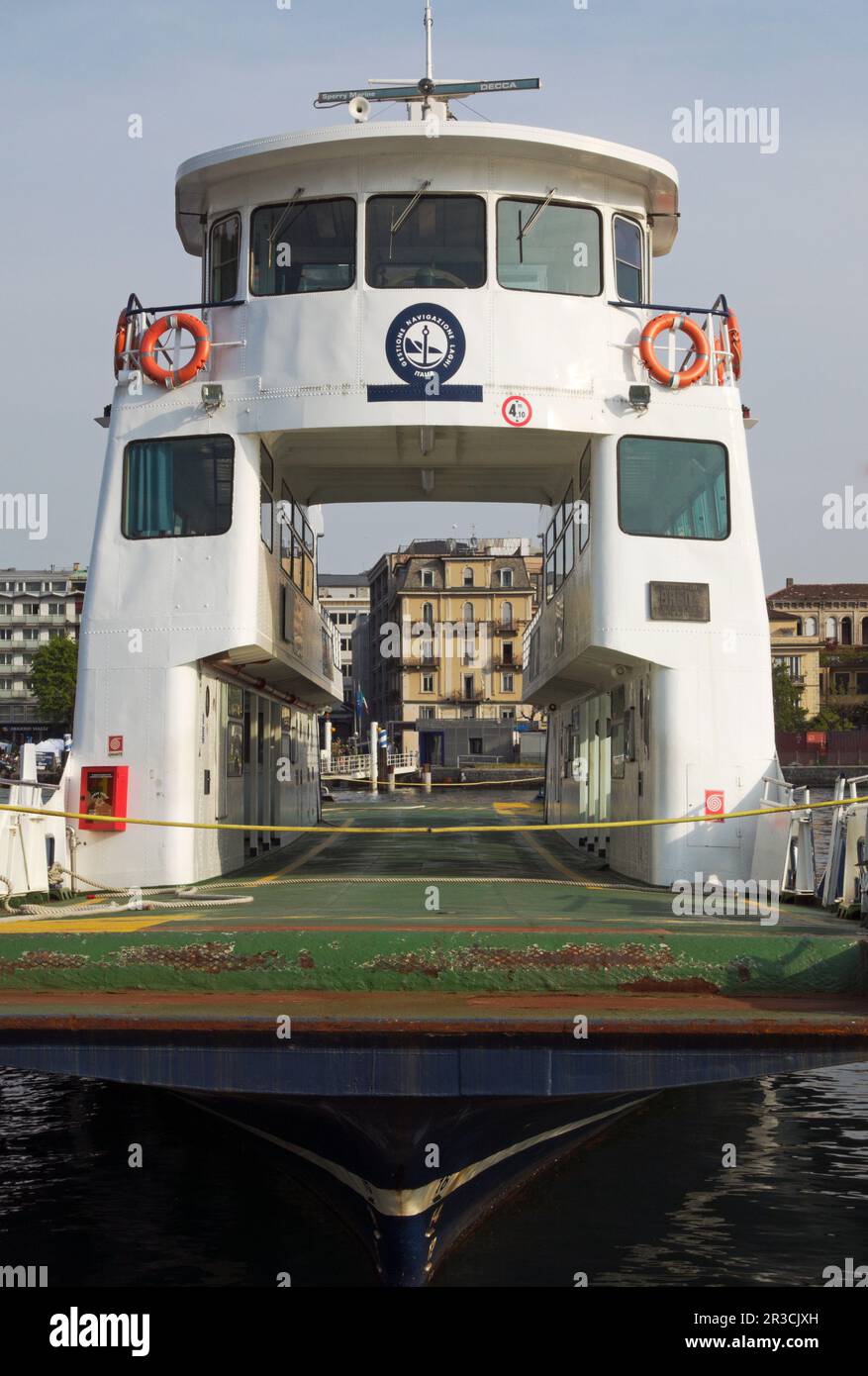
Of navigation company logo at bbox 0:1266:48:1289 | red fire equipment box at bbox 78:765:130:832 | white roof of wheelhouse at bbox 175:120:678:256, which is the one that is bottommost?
navigation company logo at bbox 0:1266:48:1289

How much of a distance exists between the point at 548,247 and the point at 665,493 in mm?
2765

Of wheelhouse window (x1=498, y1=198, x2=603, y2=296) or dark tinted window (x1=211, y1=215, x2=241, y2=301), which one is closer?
wheelhouse window (x1=498, y1=198, x2=603, y2=296)

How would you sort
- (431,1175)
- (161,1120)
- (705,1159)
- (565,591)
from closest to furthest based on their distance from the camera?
(431,1175), (705,1159), (161,1120), (565,591)

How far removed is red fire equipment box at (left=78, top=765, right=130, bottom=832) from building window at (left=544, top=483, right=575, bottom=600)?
650 cm

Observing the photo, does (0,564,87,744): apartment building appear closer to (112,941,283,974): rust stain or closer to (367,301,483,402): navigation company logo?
(367,301,483,402): navigation company logo

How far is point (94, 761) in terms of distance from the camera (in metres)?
13.2

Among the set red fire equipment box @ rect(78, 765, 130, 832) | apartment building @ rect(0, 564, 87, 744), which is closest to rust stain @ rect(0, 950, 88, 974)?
red fire equipment box @ rect(78, 765, 130, 832)

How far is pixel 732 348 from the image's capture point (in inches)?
538

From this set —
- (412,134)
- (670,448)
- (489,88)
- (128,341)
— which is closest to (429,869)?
(670,448)

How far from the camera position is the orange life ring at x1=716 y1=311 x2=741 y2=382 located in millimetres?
13602

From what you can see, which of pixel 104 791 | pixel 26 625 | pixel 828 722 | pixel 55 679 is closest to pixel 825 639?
pixel 828 722
